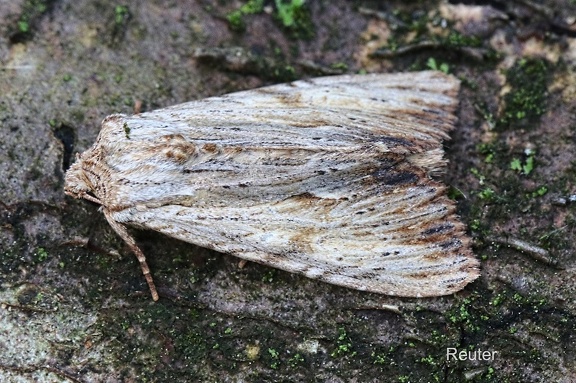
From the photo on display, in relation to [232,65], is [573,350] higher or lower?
lower

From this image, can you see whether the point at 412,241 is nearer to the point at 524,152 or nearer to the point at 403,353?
the point at 403,353

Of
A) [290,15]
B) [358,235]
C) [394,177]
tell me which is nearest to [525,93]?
[394,177]

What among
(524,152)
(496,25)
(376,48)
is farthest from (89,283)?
(496,25)

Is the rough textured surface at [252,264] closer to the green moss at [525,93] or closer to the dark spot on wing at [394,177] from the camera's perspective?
the green moss at [525,93]

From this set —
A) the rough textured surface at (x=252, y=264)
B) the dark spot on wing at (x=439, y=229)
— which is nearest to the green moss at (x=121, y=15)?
the rough textured surface at (x=252, y=264)

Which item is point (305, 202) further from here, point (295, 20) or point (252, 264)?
point (295, 20)

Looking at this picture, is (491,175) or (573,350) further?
(491,175)
